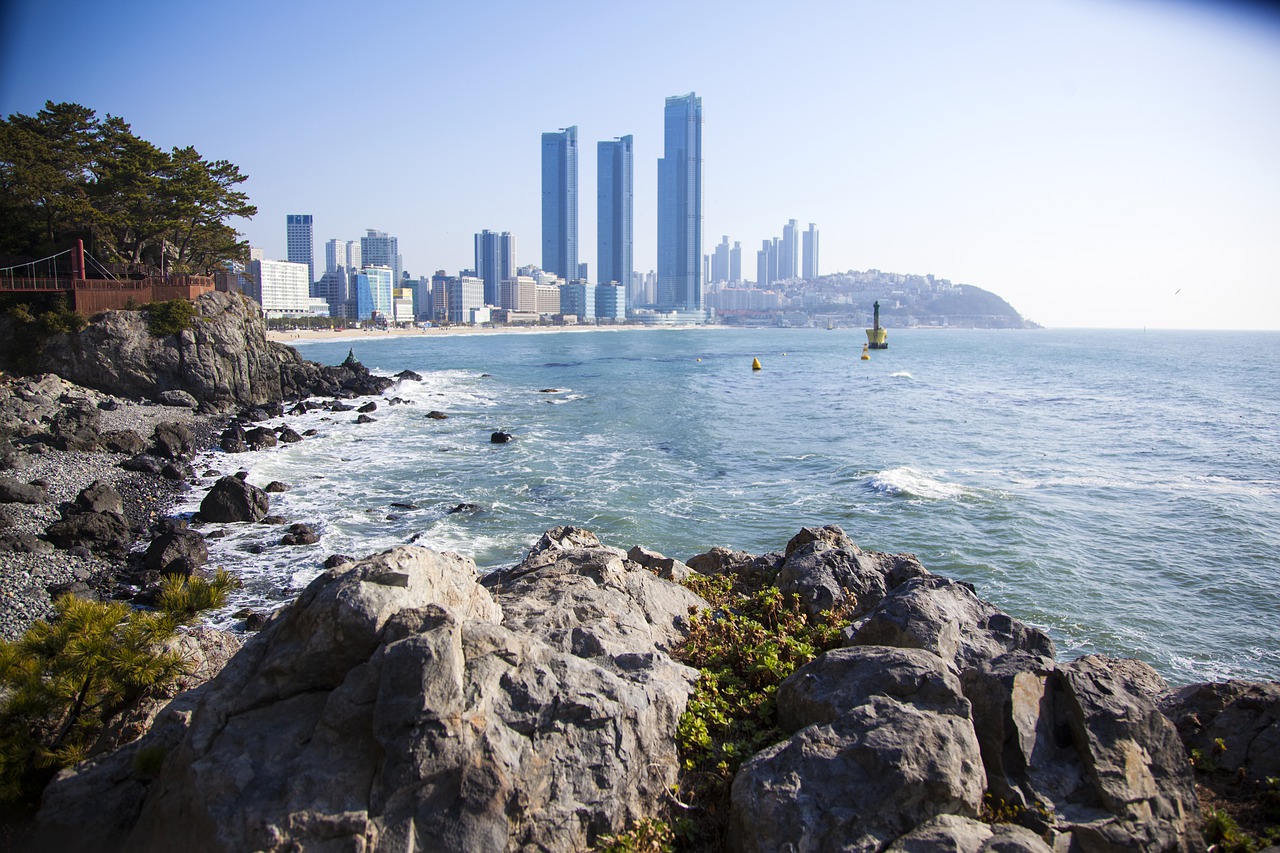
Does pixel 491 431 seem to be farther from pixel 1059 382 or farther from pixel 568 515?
pixel 1059 382

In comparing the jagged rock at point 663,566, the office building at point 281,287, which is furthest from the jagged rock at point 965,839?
the office building at point 281,287

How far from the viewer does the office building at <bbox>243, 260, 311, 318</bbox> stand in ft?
535

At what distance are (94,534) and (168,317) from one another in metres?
23.6

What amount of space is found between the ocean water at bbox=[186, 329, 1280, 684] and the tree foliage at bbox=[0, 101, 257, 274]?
14138mm

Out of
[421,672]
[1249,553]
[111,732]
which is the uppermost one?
[421,672]

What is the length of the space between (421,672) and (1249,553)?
19614 mm

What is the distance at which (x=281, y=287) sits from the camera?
174000 millimetres

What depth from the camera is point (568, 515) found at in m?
19.9

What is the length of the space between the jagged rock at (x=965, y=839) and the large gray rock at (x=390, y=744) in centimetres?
168

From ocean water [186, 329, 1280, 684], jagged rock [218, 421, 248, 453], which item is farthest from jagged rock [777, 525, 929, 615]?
jagged rock [218, 421, 248, 453]

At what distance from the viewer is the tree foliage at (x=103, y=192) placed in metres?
35.6

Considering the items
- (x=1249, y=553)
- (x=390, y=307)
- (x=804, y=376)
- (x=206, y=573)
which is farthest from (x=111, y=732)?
(x=390, y=307)

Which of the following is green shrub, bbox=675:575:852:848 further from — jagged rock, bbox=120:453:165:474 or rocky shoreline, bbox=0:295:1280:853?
jagged rock, bbox=120:453:165:474

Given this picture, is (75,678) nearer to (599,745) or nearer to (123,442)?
(599,745)
